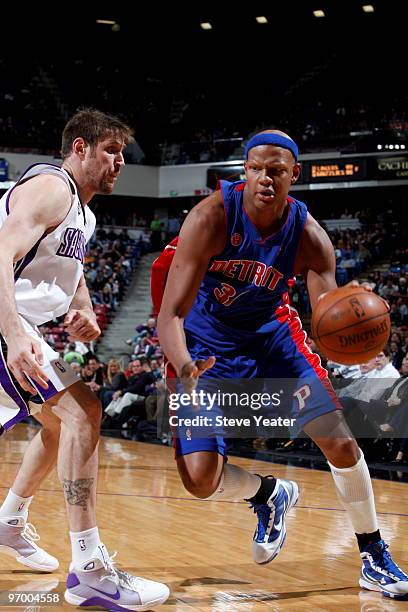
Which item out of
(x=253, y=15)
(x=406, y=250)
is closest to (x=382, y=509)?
(x=406, y=250)

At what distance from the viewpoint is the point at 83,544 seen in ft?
10.9

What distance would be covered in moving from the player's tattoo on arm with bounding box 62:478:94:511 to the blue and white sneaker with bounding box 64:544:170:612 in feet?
0.67

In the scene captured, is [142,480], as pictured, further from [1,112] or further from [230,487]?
[1,112]

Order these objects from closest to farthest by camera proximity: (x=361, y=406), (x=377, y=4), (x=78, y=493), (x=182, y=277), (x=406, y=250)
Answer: (x=78, y=493) < (x=182, y=277) < (x=361, y=406) < (x=406, y=250) < (x=377, y=4)

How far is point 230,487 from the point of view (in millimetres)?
3867

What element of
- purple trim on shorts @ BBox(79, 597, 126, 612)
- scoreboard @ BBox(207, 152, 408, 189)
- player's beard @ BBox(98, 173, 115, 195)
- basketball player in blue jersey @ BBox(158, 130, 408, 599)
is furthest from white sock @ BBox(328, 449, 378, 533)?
scoreboard @ BBox(207, 152, 408, 189)

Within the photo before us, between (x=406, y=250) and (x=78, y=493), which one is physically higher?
(x=406, y=250)

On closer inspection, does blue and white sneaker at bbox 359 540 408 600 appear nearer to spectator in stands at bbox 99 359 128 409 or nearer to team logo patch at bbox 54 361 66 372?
team logo patch at bbox 54 361 66 372

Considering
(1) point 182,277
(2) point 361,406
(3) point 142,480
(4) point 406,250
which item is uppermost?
(4) point 406,250

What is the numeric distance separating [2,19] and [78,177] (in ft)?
90.8

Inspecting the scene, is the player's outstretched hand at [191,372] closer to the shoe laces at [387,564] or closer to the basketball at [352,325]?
the basketball at [352,325]

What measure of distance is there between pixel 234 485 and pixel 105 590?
833 millimetres

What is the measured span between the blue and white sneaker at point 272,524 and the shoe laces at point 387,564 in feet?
1.58

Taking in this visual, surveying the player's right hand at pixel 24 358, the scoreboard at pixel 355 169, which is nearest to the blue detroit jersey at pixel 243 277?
the player's right hand at pixel 24 358
